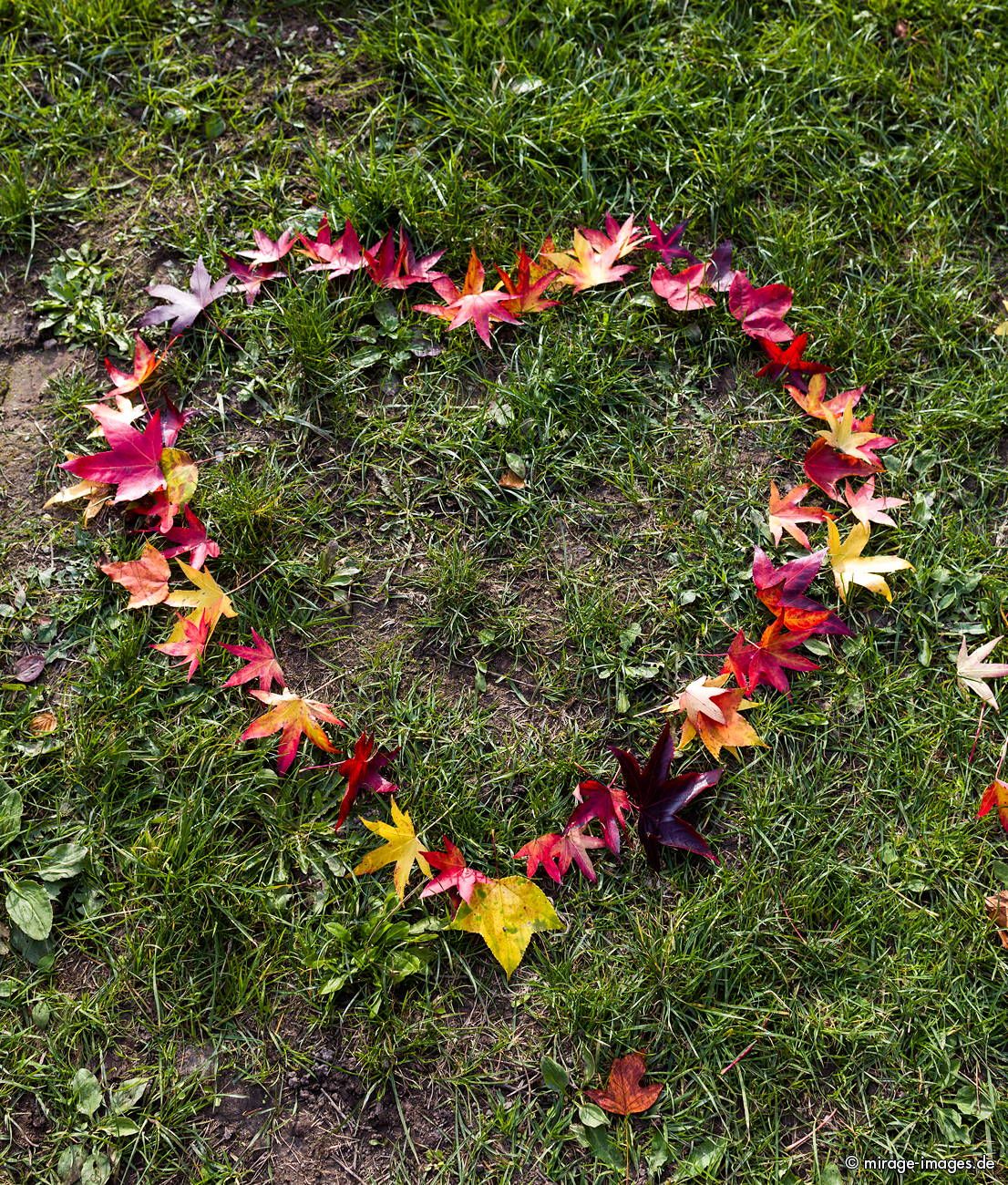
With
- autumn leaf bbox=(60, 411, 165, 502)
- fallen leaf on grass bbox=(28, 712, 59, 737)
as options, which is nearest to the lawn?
fallen leaf on grass bbox=(28, 712, 59, 737)

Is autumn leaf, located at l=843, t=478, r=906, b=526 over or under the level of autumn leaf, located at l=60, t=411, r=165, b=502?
over

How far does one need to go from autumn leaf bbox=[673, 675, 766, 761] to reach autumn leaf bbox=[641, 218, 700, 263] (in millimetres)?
1195

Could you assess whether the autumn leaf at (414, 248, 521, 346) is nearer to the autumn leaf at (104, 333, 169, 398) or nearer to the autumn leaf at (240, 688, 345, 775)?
the autumn leaf at (104, 333, 169, 398)

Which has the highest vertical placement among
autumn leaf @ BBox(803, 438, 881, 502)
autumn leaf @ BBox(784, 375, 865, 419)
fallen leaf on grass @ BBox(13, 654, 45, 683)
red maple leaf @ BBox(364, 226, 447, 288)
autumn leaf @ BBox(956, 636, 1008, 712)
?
red maple leaf @ BBox(364, 226, 447, 288)

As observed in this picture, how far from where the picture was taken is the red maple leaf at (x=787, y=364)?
8.45ft

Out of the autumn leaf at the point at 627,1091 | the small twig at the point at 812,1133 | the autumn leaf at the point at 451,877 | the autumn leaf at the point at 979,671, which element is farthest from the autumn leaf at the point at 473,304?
the small twig at the point at 812,1133

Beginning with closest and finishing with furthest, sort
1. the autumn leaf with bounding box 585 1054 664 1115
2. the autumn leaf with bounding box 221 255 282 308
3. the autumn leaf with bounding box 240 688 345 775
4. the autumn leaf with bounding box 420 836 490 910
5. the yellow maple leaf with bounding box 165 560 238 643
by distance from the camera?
the autumn leaf with bounding box 585 1054 664 1115
the autumn leaf with bounding box 420 836 490 910
the autumn leaf with bounding box 240 688 345 775
the yellow maple leaf with bounding box 165 560 238 643
the autumn leaf with bounding box 221 255 282 308

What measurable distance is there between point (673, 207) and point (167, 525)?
5.33ft

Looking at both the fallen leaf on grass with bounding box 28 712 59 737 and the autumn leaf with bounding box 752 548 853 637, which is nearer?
the fallen leaf on grass with bounding box 28 712 59 737

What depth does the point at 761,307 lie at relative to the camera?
8.66ft

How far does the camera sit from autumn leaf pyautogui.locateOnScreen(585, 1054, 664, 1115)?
1.95 m

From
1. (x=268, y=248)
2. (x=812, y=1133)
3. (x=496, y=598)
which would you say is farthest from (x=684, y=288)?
(x=812, y=1133)

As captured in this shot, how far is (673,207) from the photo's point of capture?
2781 millimetres

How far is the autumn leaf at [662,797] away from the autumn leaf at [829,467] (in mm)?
793
